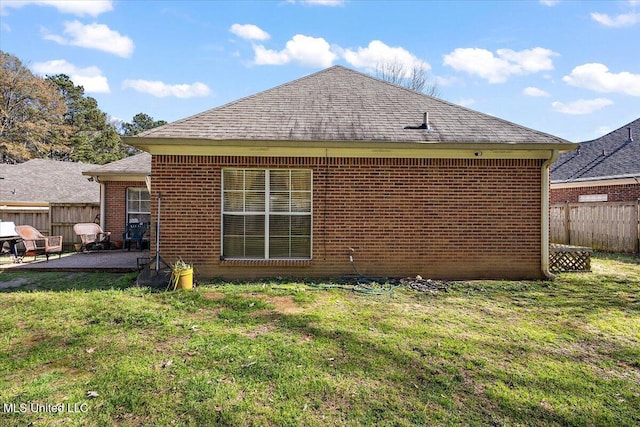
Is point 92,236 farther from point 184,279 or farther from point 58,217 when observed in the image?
point 184,279

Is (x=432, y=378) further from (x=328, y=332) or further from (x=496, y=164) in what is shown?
(x=496, y=164)

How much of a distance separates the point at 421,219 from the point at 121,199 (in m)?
11.4

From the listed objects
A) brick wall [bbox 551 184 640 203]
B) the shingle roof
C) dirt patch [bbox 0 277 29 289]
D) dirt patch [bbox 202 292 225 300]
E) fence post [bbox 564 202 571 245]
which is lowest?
dirt patch [bbox 0 277 29 289]

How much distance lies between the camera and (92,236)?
12.6m

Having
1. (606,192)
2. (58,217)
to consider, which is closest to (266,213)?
(58,217)

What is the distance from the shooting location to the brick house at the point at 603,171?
1422cm

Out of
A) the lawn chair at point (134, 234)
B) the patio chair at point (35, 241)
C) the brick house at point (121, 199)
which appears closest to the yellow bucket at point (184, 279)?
the patio chair at point (35, 241)

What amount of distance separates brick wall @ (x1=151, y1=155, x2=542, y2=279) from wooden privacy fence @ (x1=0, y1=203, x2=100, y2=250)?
9692mm

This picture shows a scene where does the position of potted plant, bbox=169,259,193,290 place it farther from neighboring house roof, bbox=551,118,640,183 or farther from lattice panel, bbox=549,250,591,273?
neighboring house roof, bbox=551,118,640,183

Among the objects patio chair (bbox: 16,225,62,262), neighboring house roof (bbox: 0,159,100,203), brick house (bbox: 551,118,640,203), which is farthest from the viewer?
neighboring house roof (bbox: 0,159,100,203)

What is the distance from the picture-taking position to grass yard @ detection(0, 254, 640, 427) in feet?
9.91

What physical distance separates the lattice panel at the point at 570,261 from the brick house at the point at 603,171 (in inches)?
284

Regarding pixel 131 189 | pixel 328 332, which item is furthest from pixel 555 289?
pixel 131 189

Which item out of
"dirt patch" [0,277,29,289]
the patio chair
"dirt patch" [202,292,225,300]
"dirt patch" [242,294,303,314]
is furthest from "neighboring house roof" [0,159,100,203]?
"dirt patch" [242,294,303,314]
